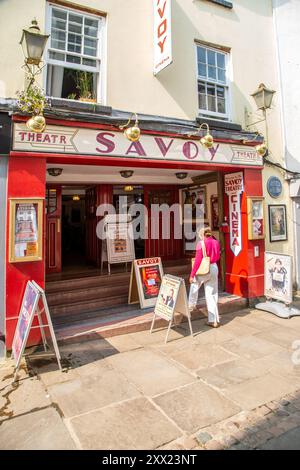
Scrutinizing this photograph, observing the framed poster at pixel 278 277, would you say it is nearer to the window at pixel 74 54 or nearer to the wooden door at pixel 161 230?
the wooden door at pixel 161 230

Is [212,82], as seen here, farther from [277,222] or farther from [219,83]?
[277,222]

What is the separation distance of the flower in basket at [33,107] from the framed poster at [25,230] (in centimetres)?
118

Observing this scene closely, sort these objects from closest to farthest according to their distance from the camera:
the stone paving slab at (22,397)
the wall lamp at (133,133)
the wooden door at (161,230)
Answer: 1. the stone paving slab at (22,397)
2. the wall lamp at (133,133)
3. the wooden door at (161,230)

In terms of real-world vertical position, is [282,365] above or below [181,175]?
below

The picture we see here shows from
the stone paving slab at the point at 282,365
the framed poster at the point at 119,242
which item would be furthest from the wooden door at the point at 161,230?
the stone paving slab at the point at 282,365

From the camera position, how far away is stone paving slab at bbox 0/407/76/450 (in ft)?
9.24

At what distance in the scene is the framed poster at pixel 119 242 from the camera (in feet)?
26.8

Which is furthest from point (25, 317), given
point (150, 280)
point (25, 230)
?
point (150, 280)

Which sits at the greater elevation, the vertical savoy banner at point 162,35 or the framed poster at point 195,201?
the vertical savoy banner at point 162,35

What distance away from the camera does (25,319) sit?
14.1 feet

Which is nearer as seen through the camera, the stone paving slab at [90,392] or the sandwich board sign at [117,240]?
the stone paving slab at [90,392]

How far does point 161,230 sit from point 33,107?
5693 millimetres

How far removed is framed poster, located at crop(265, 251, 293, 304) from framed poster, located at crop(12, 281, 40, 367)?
207 inches

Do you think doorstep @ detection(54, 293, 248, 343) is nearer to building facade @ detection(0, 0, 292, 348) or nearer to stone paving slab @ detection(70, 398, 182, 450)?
building facade @ detection(0, 0, 292, 348)
